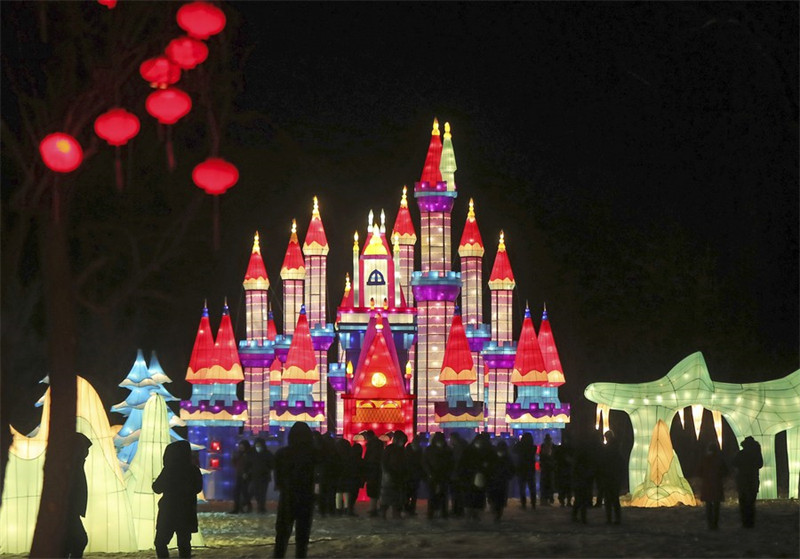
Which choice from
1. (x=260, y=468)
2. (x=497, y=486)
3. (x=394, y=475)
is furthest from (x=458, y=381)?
(x=497, y=486)

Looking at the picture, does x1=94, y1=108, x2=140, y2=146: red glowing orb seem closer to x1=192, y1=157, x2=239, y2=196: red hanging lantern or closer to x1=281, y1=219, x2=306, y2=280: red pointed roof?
x1=192, y1=157, x2=239, y2=196: red hanging lantern

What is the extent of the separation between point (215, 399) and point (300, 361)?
8.98ft

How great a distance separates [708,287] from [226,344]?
14137 mm

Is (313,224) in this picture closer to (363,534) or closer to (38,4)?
(363,534)

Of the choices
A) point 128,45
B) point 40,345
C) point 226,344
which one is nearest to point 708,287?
point 226,344

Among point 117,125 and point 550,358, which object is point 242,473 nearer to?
point 117,125

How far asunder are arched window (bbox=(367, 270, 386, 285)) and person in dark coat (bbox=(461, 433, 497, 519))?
2430 centimetres

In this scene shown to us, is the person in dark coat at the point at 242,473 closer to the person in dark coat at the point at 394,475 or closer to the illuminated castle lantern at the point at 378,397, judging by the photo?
the person in dark coat at the point at 394,475

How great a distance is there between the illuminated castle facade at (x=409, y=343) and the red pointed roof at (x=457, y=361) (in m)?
0.03

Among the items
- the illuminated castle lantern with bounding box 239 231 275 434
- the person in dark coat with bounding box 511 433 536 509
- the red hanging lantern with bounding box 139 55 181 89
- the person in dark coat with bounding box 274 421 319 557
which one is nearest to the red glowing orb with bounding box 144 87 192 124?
the red hanging lantern with bounding box 139 55 181 89

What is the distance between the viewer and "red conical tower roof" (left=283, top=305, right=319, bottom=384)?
1444 inches

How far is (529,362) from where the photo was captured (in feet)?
119

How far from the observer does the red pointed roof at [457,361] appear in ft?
115

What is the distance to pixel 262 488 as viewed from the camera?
2198 cm
